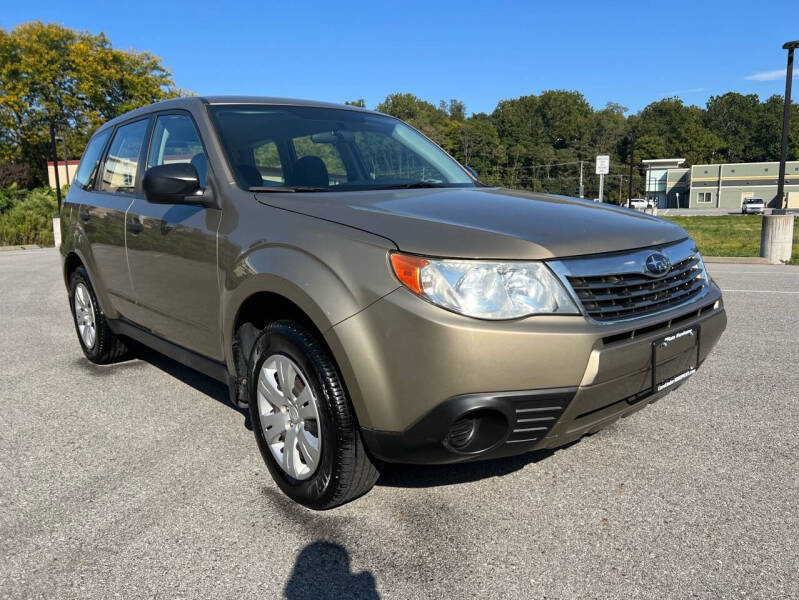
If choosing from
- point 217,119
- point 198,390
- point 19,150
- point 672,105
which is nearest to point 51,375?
point 198,390

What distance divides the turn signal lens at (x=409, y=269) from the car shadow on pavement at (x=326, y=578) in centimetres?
104

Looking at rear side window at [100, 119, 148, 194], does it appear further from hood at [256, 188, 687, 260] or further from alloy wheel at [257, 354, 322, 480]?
alloy wheel at [257, 354, 322, 480]

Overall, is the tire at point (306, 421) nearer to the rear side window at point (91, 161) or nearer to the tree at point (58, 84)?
the rear side window at point (91, 161)

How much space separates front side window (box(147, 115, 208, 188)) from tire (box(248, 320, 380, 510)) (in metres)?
1.08

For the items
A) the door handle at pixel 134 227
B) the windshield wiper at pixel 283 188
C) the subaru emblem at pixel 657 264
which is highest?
the windshield wiper at pixel 283 188

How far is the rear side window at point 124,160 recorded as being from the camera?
13.8 ft

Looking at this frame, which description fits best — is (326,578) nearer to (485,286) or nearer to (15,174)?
(485,286)

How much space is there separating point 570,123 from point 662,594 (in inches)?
5543

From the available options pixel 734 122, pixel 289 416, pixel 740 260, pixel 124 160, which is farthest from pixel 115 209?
pixel 734 122

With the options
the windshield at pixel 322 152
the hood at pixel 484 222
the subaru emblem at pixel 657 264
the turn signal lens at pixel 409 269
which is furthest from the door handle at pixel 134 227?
the subaru emblem at pixel 657 264

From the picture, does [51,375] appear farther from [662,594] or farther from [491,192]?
[662,594]

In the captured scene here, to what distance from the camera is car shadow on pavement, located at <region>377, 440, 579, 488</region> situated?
3.10 metres

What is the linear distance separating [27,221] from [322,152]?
2314cm

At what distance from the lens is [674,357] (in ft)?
8.81
